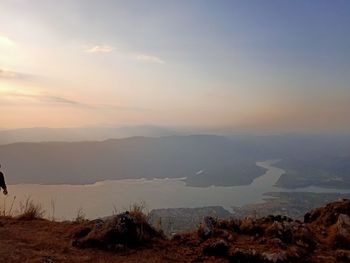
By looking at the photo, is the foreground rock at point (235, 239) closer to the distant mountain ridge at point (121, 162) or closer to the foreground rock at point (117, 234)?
the foreground rock at point (117, 234)

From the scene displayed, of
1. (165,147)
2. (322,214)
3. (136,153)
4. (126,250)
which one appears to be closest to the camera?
(126,250)

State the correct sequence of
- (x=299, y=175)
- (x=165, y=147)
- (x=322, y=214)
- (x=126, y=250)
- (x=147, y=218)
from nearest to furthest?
1. (x=126, y=250)
2. (x=147, y=218)
3. (x=322, y=214)
4. (x=299, y=175)
5. (x=165, y=147)

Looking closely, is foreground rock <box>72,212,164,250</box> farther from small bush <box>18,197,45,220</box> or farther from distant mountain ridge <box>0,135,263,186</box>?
distant mountain ridge <box>0,135,263,186</box>

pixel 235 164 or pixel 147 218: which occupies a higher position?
pixel 147 218

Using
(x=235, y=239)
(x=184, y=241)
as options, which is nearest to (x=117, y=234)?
(x=184, y=241)

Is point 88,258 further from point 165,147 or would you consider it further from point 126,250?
point 165,147

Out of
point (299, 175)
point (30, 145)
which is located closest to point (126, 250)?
point (30, 145)
